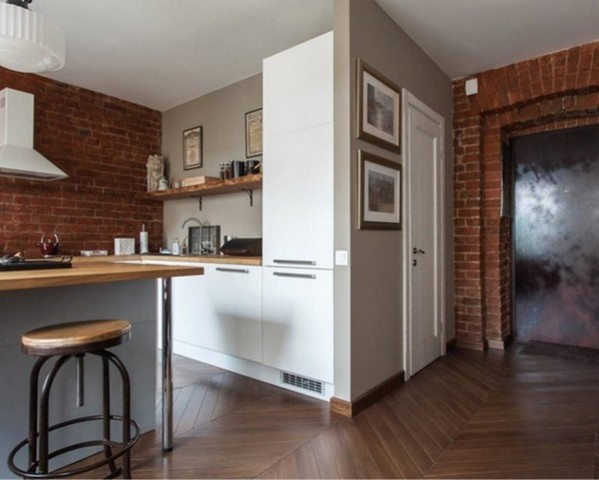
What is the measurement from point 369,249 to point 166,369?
4.56 feet

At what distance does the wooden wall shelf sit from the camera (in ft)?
11.0

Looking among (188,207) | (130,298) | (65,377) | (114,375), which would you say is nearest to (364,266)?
(130,298)

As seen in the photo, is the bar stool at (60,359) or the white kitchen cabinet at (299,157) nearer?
the bar stool at (60,359)

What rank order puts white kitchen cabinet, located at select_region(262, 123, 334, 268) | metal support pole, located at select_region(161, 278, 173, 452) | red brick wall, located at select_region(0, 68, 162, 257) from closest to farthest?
metal support pole, located at select_region(161, 278, 173, 452)
white kitchen cabinet, located at select_region(262, 123, 334, 268)
red brick wall, located at select_region(0, 68, 162, 257)

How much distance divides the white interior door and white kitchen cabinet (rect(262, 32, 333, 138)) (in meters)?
0.73

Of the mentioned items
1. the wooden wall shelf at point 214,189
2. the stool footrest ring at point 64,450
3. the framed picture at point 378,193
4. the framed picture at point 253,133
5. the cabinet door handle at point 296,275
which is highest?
the framed picture at point 253,133

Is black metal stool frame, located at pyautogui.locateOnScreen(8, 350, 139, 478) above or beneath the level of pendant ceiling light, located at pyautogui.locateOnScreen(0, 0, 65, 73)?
beneath

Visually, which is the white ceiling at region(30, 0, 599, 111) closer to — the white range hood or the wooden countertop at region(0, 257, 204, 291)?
the white range hood

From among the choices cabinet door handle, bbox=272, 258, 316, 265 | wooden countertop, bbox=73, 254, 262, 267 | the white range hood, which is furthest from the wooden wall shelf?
the white range hood

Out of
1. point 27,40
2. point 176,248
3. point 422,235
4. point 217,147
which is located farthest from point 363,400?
point 217,147

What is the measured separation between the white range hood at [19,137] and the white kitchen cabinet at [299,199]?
208 cm

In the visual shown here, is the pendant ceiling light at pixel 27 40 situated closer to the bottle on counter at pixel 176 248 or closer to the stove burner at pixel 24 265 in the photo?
the stove burner at pixel 24 265

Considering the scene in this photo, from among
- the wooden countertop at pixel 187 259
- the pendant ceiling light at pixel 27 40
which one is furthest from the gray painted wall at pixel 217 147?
the pendant ceiling light at pixel 27 40

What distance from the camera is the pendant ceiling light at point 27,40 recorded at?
4.89 ft
